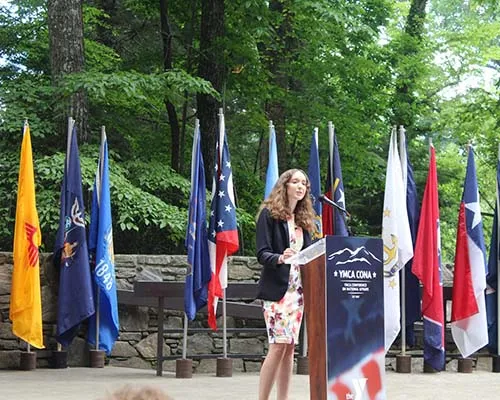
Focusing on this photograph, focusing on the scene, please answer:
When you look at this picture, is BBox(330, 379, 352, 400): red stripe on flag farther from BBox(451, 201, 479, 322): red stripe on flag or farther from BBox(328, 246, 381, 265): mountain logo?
BBox(451, 201, 479, 322): red stripe on flag

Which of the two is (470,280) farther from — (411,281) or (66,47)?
(66,47)

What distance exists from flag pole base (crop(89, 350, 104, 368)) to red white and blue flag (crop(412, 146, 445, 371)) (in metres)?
3.17

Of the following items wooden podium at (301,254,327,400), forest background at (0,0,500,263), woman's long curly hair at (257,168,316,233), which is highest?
forest background at (0,0,500,263)

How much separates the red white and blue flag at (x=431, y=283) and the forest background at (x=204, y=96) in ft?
10.4

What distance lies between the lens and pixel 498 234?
990cm

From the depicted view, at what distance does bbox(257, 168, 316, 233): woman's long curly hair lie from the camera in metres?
5.40

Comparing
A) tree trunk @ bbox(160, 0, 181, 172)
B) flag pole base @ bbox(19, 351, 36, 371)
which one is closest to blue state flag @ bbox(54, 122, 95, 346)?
flag pole base @ bbox(19, 351, 36, 371)

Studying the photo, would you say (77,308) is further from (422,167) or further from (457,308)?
(422,167)

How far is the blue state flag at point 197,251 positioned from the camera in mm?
8461

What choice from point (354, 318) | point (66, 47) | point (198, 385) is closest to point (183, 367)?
point (198, 385)

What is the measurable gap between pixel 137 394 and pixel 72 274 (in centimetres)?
754

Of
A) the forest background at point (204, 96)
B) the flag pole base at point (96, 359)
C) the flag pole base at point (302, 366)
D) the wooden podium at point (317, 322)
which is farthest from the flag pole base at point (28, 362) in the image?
the wooden podium at point (317, 322)

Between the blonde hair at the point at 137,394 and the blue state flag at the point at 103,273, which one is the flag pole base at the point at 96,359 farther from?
the blonde hair at the point at 137,394

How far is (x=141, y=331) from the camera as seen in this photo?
10.5 meters
